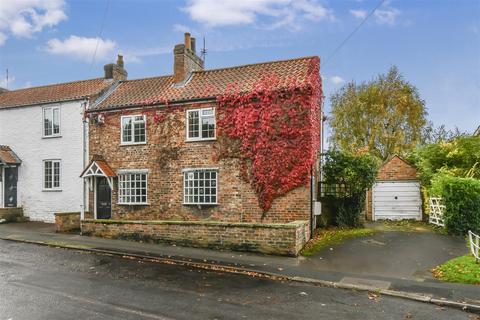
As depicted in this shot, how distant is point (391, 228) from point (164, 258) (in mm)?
11679

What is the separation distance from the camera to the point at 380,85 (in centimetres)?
3809

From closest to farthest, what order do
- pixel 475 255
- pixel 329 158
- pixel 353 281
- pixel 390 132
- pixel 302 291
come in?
pixel 302 291, pixel 353 281, pixel 475 255, pixel 329 158, pixel 390 132

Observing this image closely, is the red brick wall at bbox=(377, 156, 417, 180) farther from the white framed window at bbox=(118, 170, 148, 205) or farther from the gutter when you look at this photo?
the white framed window at bbox=(118, 170, 148, 205)

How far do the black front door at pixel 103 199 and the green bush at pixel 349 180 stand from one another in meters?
10.9

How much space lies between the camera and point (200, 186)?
1762 centimetres

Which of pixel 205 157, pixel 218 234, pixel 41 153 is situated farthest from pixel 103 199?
pixel 218 234

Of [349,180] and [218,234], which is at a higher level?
[349,180]

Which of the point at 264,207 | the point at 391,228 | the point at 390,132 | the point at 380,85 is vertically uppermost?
the point at 380,85

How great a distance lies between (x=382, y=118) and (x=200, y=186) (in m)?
26.1

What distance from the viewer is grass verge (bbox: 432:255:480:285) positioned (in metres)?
9.44

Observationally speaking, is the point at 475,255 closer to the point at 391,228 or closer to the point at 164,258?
the point at 391,228

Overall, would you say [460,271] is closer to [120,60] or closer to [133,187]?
[133,187]

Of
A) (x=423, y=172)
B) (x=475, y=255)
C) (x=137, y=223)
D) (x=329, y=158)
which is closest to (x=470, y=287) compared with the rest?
(x=475, y=255)

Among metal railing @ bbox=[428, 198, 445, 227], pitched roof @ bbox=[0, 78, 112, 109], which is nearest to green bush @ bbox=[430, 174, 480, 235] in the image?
metal railing @ bbox=[428, 198, 445, 227]
